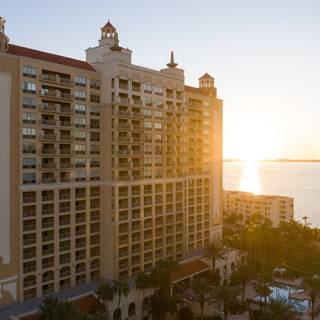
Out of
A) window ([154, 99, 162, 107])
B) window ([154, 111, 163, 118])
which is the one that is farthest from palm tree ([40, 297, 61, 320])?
window ([154, 99, 162, 107])

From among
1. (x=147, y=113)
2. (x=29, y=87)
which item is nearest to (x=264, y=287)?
(x=147, y=113)

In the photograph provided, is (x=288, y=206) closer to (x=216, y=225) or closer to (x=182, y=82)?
(x=216, y=225)

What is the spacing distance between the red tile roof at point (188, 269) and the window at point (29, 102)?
3693 cm

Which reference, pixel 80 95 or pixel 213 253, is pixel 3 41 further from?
pixel 213 253

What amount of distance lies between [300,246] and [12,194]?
258 ft

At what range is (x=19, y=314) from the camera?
51000 millimetres

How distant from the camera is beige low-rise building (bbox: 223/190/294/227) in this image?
5974 inches

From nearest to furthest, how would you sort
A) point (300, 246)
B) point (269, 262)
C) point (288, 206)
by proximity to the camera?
point (269, 262) → point (300, 246) → point (288, 206)

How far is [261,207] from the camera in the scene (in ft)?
513

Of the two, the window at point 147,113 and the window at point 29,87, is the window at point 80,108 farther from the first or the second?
the window at point 147,113

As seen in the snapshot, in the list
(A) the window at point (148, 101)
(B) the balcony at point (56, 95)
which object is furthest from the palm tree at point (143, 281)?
(A) the window at point (148, 101)

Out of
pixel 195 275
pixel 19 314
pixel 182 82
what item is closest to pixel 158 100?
pixel 182 82

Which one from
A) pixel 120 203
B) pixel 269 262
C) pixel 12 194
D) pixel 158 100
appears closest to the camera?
pixel 12 194

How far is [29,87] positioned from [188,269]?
4459cm
